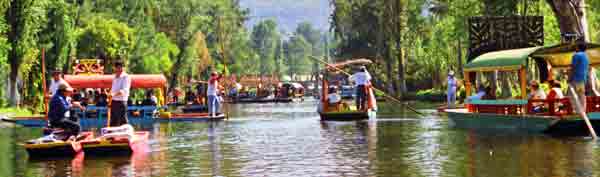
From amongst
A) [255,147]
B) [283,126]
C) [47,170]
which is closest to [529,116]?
[255,147]

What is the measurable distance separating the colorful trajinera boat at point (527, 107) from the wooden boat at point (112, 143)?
10.6m

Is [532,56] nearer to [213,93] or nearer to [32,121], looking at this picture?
[213,93]

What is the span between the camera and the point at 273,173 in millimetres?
16641

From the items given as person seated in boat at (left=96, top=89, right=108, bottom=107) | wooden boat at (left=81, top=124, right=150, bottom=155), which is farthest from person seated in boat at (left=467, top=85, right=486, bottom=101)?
person seated in boat at (left=96, top=89, right=108, bottom=107)

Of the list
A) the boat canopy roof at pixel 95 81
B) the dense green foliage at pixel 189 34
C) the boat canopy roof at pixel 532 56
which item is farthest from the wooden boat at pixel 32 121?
the boat canopy roof at pixel 532 56

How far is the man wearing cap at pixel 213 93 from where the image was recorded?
37312mm

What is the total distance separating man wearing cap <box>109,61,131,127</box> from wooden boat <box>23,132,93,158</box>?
129 centimetres

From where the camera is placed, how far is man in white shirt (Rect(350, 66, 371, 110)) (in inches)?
1396

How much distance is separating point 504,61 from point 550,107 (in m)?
2.71

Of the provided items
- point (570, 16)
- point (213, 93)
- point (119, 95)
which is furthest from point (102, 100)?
point (570, 16)

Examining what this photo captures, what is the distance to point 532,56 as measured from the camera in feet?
88.3

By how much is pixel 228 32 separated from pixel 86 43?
45.1 m

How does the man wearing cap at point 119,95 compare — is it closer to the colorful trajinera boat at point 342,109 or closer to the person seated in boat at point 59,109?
the person seated in boat at point 59,109

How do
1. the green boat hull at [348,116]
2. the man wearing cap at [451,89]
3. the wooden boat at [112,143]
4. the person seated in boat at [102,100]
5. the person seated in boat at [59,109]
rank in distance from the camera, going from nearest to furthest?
the person seated in boat at [59,109] → the wooden boat at [112,143] → the green boat hull at [348,116] → the person seated in boat at [102,100] → the man wearing cap at [451,89]
